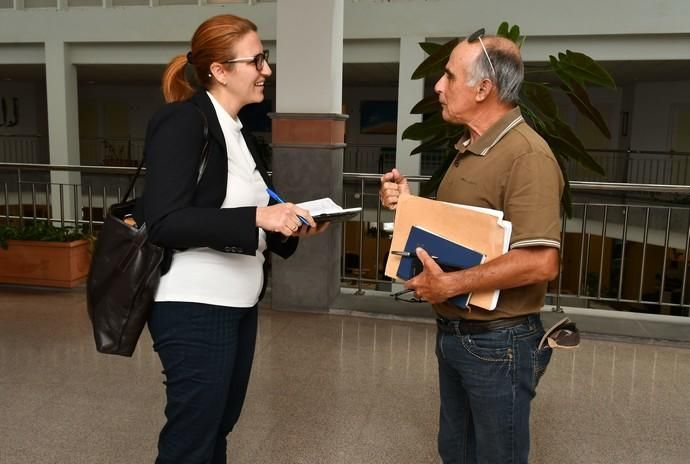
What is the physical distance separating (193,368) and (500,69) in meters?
1.16

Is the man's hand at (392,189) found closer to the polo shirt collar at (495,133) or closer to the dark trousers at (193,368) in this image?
the polo shirt collar at (495,133)

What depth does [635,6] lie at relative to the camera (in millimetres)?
10289

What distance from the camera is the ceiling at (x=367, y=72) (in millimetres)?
12875

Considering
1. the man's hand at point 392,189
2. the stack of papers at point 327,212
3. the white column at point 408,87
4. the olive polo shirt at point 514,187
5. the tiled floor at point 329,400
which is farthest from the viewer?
the white column at point 408,87

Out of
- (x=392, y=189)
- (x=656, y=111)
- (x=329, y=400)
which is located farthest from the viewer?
(x=656, y=111)

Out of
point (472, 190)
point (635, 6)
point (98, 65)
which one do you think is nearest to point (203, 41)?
point (472, 190)

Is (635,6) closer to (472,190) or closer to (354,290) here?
(354,290)

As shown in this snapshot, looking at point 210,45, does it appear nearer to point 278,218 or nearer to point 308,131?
point 278,218

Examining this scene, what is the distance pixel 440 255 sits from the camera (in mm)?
1708

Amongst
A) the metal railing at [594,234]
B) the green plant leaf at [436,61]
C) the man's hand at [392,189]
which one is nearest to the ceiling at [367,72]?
the metal railing at [594,234]

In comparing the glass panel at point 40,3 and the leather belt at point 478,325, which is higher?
the glass panel at point 40,3

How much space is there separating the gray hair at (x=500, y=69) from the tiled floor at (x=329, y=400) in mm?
1810

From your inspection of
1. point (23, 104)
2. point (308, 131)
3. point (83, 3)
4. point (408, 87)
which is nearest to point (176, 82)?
point (308, 131)

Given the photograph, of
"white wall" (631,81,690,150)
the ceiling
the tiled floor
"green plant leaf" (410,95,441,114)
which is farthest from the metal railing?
"green plant leaf" (410,95,441,114)
